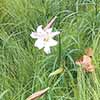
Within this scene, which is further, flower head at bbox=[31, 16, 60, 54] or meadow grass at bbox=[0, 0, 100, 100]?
meadow grass at bbox=[0, 0, 100, 100]

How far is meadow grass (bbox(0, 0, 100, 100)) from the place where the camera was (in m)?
1.87

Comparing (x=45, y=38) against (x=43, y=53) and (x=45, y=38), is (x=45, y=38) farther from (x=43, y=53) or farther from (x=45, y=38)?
(x=43, y=53)

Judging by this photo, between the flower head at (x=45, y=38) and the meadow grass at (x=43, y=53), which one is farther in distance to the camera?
the meadow grass at (x=43, y=53)

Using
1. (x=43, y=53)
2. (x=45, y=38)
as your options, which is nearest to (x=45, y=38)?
(x=45, y=38)

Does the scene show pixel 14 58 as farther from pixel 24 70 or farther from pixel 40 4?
pixel 40 4

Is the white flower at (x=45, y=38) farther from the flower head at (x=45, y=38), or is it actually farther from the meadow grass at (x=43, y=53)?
the meadow grass at (x=43, y=53)

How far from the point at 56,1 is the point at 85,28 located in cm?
38

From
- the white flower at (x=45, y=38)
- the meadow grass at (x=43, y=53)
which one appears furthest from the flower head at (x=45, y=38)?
the meadow grass at (x=43, y=53)

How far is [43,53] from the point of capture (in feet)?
6.86

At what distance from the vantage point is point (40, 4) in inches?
102

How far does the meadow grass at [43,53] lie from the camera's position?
187cm

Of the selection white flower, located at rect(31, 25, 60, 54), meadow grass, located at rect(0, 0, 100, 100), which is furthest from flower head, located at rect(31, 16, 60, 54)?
meadow grass, located at rect(0, 0, 100, 100)

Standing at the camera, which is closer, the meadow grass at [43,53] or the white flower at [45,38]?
the white flower at [45,38]

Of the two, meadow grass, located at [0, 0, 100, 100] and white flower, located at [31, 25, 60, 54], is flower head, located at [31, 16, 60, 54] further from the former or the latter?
meadow grass, located at [0, 0, 100, 100]
